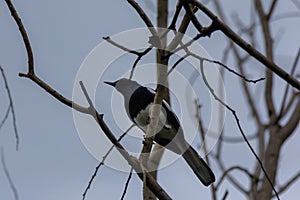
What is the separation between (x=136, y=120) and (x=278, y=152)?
29.1 inches

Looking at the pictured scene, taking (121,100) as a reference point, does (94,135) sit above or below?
below

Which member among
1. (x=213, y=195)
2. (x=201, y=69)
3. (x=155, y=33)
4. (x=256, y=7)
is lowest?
(x=213, y=195)

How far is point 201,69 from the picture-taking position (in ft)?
6.22

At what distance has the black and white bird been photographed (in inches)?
113

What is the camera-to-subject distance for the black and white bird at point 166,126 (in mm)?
2863

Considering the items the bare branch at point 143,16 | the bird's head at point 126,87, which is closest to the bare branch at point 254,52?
the bare branch at point 143,16

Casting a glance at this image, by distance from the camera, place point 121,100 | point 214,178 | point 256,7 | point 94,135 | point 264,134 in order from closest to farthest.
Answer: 1. point 94,135
2. point 214,178
3. point 264,134
4. point 121,100
5. point 256,7

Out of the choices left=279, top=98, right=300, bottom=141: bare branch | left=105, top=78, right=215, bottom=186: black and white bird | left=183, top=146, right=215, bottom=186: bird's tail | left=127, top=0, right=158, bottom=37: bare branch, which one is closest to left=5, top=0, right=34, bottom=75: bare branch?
left=127, top=0, right=158, bottom=37: bare branch

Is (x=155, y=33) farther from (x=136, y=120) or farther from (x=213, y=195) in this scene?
(x=136, y=120)

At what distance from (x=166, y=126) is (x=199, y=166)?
339 mm

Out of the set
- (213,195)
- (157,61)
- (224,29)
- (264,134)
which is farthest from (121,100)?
(224,29)

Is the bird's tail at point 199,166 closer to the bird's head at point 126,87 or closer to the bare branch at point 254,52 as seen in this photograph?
the bird's head at point 126,87

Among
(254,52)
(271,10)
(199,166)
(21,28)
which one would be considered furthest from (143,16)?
(271,10)

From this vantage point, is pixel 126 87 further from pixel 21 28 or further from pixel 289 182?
pixel 21 28
